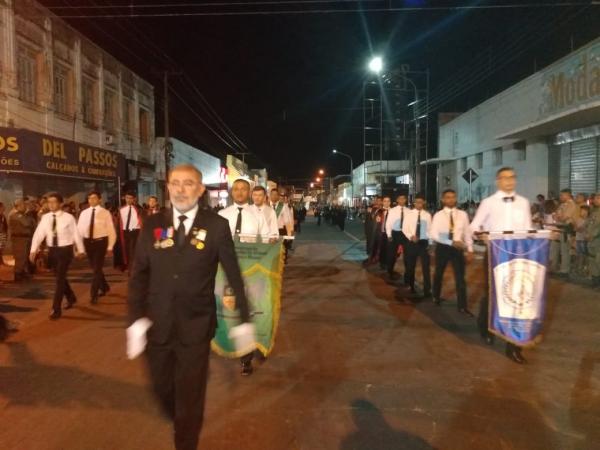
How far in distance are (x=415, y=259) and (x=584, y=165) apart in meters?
10.1

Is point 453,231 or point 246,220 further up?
point 246,220

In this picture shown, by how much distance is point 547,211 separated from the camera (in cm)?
1439

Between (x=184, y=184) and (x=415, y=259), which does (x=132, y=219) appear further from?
(x=184, y=184)

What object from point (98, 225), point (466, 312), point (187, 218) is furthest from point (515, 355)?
point (98, 225)

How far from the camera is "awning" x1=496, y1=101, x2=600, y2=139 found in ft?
47.8

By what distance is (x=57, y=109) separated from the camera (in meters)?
20.9

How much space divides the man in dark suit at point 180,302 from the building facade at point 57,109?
12.9m

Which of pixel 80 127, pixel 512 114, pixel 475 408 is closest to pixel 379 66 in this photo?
pixel 512 114

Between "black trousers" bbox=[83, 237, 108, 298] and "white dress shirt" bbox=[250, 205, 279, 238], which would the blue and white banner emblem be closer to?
"white dress shirt" bbox=[250, 205, 279, 238]

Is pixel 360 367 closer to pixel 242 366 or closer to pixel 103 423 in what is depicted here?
pixel 242 366

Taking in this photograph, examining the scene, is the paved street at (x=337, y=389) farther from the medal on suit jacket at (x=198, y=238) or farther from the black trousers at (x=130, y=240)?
the black trousers at (x=130, y=240)

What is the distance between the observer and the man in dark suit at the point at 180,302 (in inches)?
138

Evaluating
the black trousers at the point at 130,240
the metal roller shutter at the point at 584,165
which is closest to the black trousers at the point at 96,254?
the black trousers at the point at 130,240

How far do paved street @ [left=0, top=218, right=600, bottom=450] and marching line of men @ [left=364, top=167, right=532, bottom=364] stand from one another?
51 cm
